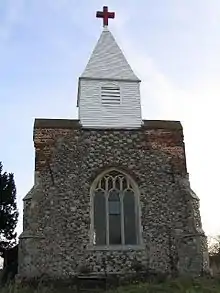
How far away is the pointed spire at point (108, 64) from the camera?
73.5ft

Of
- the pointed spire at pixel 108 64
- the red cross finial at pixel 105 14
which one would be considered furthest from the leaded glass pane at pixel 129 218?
the red cross finial at pixel 105 14

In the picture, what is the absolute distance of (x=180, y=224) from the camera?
19531mm

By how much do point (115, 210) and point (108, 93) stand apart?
5300mm

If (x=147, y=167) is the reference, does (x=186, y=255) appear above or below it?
below

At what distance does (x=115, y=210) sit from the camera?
1981 cm

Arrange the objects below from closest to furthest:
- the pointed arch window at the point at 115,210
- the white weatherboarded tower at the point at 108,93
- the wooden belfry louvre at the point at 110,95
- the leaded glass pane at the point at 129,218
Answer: the pointed arch window at the point at 115,210 → the leaded glass pane at the point at 129,218 → the white weatherboarded tower at the point at 108,93 → the wooden belfry louvre at the point at 110,95

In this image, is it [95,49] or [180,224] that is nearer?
[180,224]

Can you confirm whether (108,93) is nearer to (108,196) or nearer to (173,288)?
(108,196)

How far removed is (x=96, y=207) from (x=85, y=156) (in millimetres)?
2119

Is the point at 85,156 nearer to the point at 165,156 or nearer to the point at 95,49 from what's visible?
the point at 165,156

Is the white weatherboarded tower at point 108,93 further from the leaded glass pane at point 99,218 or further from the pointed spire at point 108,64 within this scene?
the leaded glass pane at point 99,218

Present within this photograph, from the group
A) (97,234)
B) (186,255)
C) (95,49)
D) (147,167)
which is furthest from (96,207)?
(95,49)

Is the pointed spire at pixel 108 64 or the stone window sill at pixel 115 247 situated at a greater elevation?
the pointed spire at pixel 108 64

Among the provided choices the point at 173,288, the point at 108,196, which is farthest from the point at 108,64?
the point at 173,288
